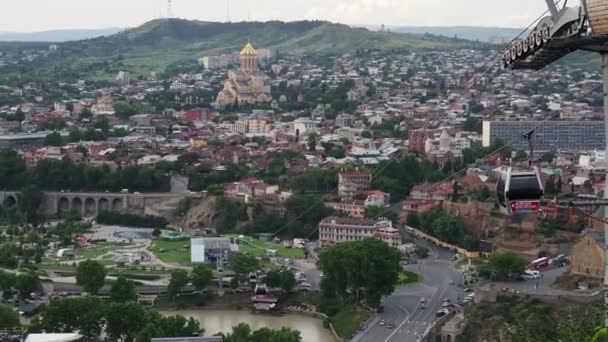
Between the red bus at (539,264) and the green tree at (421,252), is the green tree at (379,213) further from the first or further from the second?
the red bus at (539,264)

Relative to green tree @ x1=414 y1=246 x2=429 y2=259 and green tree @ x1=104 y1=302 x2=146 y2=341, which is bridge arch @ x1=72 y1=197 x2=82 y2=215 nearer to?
green tree @ x1=414 y1=246 x2=429 y2=259

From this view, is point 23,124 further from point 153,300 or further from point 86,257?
point 153,300

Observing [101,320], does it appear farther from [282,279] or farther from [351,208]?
[351,208]

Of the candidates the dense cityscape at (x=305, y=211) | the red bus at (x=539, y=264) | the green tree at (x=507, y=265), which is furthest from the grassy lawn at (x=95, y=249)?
the red bus at (x=539, y=264)

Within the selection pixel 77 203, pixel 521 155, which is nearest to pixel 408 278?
pixel 521 155

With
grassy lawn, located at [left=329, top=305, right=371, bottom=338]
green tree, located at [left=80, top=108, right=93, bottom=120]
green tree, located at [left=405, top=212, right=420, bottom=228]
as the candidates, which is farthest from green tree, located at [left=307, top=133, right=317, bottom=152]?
grassy lawn, located at [left=329, top=305, right=371, bottom=338]

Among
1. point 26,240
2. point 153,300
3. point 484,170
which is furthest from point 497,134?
point 153,300
